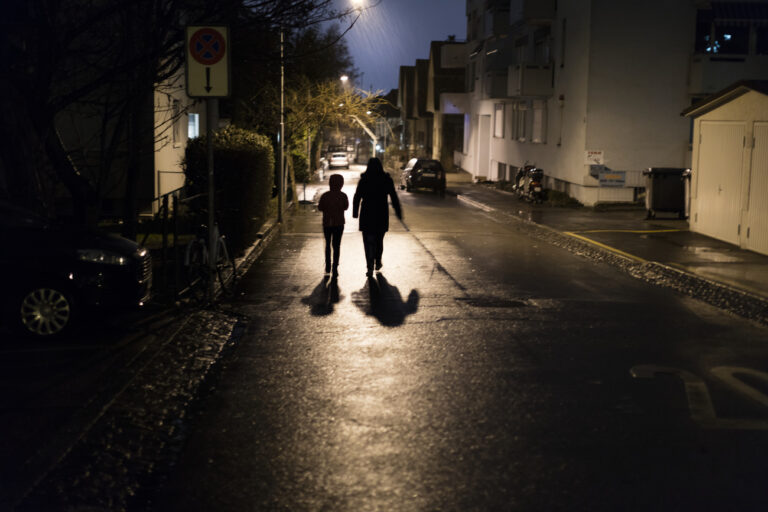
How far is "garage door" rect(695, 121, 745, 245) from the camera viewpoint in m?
17.8

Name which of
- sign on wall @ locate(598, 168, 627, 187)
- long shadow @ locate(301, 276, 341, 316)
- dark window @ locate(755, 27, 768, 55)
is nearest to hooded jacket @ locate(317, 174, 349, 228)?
long shadow @ locate(301, 276, 341, 316)

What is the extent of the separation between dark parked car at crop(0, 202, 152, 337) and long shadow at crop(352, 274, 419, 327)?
2.77 metres

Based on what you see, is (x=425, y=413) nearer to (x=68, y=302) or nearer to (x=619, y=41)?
(x=68, y=302)

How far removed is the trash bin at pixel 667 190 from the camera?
23.8 metres

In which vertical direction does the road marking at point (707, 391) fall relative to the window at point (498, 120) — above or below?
below

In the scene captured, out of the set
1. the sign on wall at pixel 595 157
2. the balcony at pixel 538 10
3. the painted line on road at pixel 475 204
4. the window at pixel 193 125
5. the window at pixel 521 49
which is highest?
the balcony at pixel 538 10

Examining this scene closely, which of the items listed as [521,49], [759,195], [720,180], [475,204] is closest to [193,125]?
[475,204]

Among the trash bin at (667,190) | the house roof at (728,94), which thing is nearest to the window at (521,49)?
the trash bin at (667,190)

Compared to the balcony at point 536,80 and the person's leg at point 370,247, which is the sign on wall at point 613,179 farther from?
the person's leg at point 370,247

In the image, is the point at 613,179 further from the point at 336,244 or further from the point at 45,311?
the point at 45,311

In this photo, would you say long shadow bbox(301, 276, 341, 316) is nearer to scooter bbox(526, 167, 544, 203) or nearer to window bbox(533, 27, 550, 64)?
scooter bbox(526, 167, 544, 203)

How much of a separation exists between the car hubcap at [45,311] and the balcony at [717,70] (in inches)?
959

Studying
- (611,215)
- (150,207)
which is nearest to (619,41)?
(611,215)

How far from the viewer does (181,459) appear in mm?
5527
